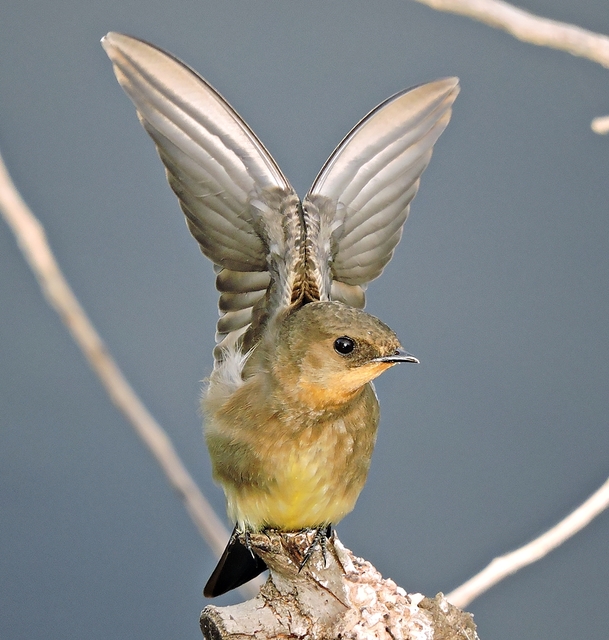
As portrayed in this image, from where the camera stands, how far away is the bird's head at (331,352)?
1026mm

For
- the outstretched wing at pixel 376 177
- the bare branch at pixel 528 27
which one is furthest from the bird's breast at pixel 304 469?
the bare branch at pixel 528 27

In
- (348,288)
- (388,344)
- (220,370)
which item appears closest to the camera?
(388,344)

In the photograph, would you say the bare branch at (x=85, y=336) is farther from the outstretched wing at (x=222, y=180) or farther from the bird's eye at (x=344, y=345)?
the bird's eye at (x=344, y=345)

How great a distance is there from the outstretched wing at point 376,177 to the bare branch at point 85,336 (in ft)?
1.00

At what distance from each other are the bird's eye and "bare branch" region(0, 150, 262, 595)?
11.7 inches

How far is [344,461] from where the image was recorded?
45.9 inches

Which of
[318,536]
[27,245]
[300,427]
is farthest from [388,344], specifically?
[27,245]

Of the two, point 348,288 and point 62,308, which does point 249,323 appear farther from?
point 62,308

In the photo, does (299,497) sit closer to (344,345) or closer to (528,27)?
(344,345)

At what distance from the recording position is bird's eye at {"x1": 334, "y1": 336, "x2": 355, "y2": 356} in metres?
1.04

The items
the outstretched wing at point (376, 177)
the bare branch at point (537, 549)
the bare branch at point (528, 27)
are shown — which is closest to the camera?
the bare branch at point (528, 27)

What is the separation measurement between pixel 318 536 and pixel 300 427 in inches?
5.5

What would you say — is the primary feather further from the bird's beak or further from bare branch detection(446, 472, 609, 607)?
bare branch detection(446, 472, 609, 607)

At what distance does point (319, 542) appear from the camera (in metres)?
1.16
